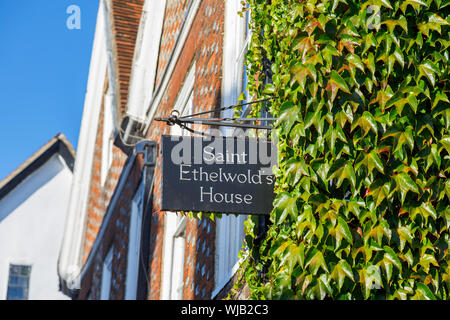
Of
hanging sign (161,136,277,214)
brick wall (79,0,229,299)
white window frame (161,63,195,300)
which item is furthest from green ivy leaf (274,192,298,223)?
white window frame (161,63,195,300)

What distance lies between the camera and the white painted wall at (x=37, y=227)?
71.7ft

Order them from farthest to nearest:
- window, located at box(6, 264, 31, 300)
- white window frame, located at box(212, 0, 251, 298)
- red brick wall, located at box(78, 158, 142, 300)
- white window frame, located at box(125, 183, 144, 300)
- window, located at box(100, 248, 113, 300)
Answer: window, located at box(6, 264, 31, 300)
window, located at box(100, 248, 113, 300)
red brick wall, located at box(78, 158, 142, 300)
white window frame, located at box(125, 183, 144, 300)
white window frame, located at box(212, 0, 251, 298)

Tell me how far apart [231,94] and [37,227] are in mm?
15767

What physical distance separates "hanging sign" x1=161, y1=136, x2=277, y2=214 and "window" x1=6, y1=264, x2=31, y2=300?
17571 millimetres

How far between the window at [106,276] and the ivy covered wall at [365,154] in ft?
32.7

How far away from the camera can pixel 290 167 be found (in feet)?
14.9

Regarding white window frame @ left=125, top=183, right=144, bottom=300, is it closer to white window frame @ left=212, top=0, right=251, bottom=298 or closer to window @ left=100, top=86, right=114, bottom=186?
window @ left=100, top=86, right=114, bottom=186

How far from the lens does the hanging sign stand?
4.94m

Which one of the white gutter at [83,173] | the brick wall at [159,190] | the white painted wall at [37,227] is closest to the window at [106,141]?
the brick wall at [159,190]

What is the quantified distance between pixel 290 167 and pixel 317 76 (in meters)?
0.51

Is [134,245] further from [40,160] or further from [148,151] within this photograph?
[40,160]

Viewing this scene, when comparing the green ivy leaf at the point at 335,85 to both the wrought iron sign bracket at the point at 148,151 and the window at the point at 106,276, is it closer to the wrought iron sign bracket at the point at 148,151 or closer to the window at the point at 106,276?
the wrought iron sign bracket at the point at 148,151

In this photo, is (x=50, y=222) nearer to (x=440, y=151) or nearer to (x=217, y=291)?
(x=217, y=291)
